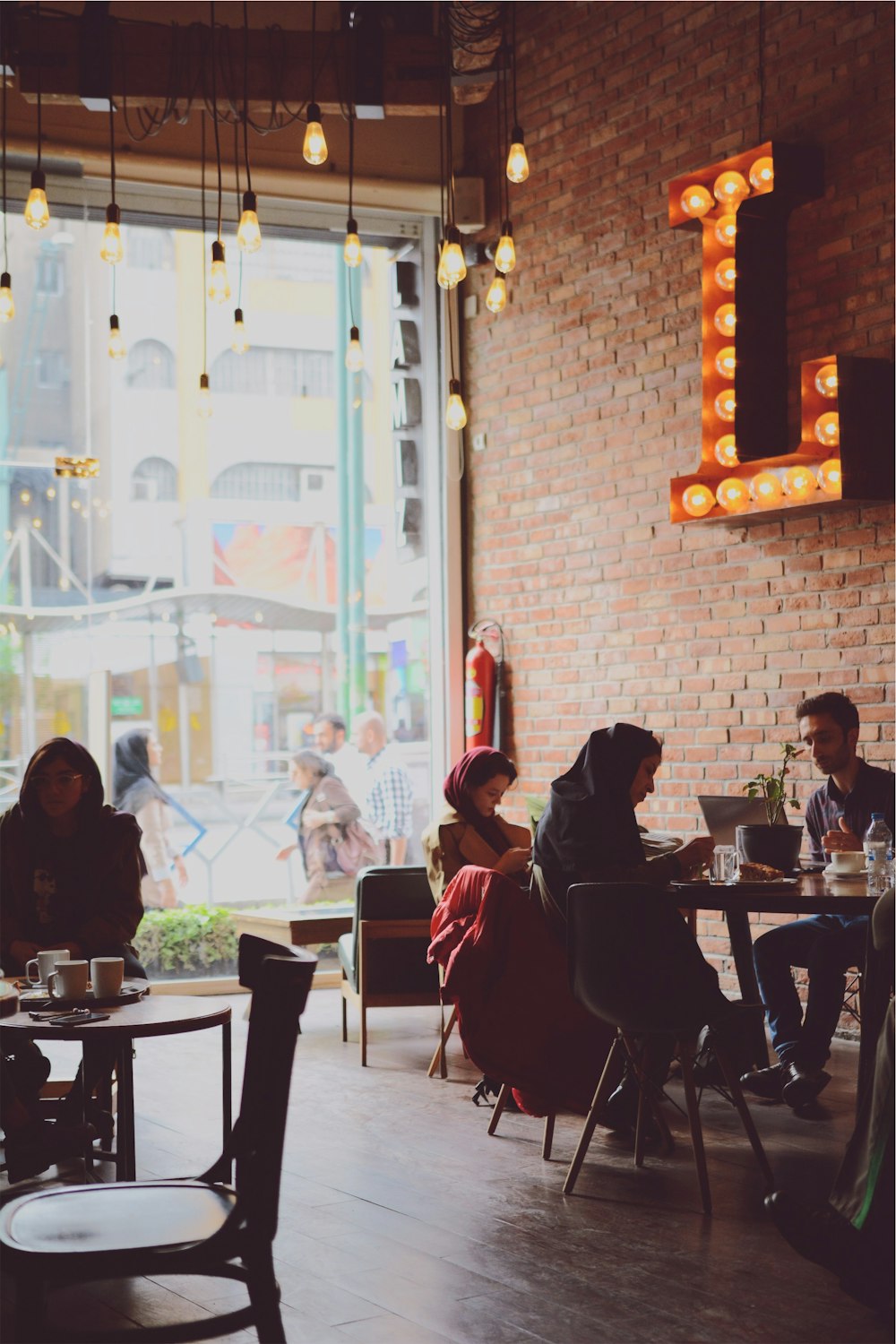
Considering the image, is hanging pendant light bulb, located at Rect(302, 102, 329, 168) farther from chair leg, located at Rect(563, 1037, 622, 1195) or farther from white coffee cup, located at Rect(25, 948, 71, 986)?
chair leg, located at Rect(563, 1037, 622, 1195)

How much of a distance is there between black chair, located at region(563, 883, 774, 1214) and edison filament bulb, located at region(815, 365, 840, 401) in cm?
280

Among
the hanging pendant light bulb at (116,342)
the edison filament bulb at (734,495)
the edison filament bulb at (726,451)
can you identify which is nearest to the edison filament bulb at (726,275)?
the edison filament bulb at (726,451)

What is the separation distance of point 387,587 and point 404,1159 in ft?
15.2

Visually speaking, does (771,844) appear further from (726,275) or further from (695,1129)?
(726,275)

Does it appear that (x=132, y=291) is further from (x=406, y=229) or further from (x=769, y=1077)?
(x=769, y=1077)

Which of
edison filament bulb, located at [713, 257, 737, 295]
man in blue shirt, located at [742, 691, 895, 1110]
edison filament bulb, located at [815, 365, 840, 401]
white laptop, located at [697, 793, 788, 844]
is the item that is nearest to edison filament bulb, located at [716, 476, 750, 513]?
edison filament bulb, located at [815, 365, 840, 401]

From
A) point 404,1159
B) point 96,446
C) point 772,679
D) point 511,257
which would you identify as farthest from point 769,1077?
point 96,446

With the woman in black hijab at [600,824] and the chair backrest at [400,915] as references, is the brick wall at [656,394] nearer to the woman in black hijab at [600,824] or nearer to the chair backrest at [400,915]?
the chair backrest at [400,915]

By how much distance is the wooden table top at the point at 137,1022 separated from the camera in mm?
3451

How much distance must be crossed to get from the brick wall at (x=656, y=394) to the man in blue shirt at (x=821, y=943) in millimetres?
683

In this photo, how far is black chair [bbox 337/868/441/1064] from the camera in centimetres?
591

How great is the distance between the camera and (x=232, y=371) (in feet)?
27.7

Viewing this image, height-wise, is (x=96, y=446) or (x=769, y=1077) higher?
(x=96, y=446)

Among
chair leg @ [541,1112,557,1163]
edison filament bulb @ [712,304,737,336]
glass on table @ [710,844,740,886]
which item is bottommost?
chair leg @ [541,1112,557,1163]
